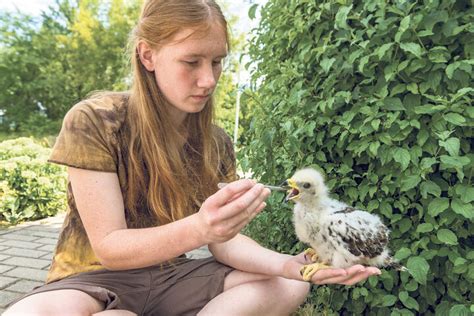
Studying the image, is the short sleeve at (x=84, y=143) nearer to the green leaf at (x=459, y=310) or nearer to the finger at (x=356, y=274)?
the finger at (x=356, y=274)

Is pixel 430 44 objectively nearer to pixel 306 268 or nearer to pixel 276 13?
pixel 276 13

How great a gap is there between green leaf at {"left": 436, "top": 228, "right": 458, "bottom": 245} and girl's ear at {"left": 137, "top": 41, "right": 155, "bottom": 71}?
1.53 meters

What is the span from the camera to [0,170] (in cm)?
561

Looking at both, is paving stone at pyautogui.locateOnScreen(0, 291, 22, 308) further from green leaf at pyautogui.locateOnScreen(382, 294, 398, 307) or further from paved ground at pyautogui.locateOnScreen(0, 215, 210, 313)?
green leaf at pyautogui.locateOnScreen(382, 294, 398, 307)

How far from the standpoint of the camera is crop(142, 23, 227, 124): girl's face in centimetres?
179

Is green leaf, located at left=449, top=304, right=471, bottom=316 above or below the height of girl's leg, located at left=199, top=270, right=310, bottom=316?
below

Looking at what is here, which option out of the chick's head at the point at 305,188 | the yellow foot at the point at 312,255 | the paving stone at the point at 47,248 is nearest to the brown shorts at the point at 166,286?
the yellow foot at the point at 312,255

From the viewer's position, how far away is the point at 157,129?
1.94m

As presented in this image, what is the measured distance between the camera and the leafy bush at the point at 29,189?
217 inches

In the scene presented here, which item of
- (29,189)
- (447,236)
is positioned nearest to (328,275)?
(447,236)

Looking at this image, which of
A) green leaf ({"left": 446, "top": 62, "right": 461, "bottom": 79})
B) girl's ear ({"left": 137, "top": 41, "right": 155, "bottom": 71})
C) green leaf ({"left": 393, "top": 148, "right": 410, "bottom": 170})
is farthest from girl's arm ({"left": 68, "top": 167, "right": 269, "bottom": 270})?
green leaf ({"left": 446, "top": 62, "right": 461, "bottom": 79})

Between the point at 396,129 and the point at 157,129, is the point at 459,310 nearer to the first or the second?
the point at 396,129

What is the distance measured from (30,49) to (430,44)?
813 inches

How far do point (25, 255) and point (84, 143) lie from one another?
299 cm
